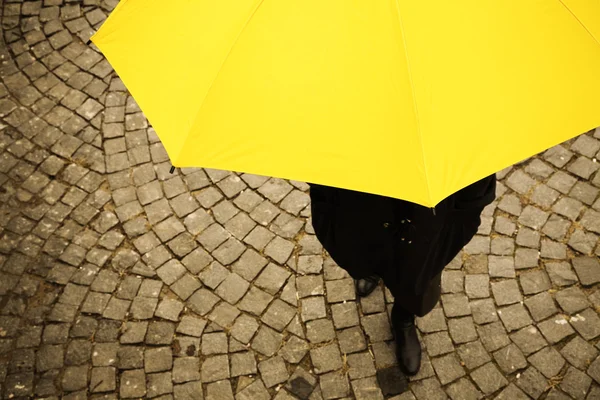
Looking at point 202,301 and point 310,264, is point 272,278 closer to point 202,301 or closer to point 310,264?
point 310,264

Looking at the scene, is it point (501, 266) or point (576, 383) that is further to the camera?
point (501, 266)

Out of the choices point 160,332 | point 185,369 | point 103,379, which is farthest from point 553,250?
point 103,379

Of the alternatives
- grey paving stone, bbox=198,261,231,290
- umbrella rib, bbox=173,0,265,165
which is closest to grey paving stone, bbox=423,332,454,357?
grey paving stone, bbox=198,261,231,290

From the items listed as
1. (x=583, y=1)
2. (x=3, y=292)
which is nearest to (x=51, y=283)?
(x=3, y=292)

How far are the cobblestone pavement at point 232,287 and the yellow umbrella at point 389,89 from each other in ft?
7.78

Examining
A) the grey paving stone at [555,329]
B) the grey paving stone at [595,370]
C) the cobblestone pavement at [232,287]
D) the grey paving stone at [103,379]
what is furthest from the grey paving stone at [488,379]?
the grey paving stone at [103,379]

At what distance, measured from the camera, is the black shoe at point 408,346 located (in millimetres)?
3795

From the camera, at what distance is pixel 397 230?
109 inches

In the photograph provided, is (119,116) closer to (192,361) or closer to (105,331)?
(105,331)

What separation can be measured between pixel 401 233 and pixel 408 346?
1414 mm

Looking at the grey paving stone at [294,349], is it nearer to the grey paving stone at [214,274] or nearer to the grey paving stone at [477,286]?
the grey paving stone at [214,274]

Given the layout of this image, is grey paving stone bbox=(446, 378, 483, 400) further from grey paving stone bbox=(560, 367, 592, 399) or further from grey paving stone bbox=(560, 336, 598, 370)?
grey paving stone bbox=(560, 336, 598, 370)

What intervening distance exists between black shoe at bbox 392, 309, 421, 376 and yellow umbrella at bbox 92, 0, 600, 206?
2172 mm

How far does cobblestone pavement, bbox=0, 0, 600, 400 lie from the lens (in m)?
3.84
